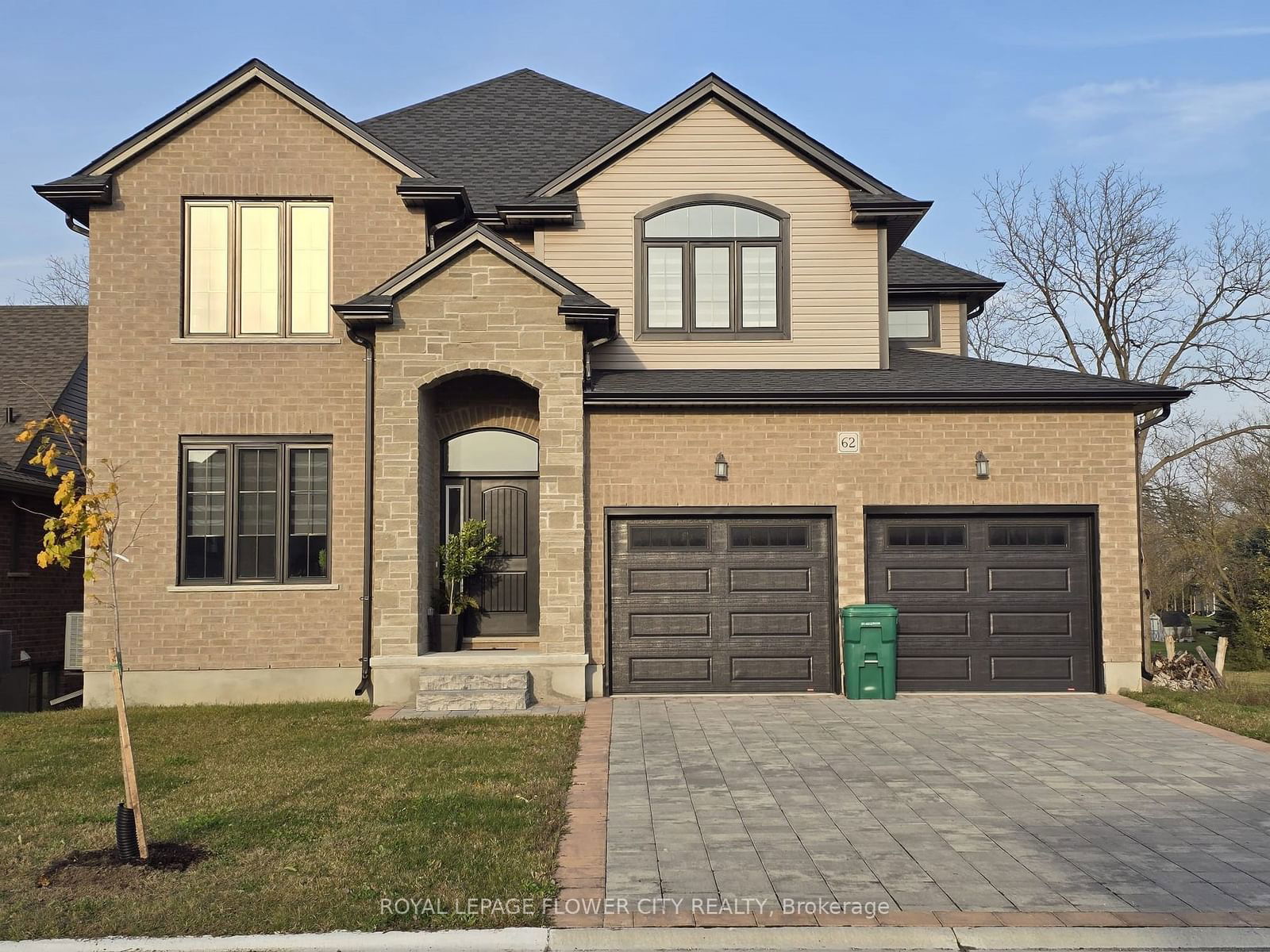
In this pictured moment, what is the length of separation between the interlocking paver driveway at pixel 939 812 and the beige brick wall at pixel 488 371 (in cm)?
244

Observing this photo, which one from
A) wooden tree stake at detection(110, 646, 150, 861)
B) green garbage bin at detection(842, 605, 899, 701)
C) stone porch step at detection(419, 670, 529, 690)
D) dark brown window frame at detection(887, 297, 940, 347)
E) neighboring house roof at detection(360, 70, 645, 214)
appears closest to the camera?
wooden tree stake at detection(110, 646, 150, 861)

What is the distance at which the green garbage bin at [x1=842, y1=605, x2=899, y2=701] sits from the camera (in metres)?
13.6

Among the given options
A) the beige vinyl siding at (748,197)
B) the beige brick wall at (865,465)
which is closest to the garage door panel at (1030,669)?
the beige brick wall at (865,465)

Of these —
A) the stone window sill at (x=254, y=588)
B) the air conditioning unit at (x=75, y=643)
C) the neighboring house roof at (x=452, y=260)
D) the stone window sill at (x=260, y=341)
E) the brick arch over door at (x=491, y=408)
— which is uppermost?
the neighboring house roof at (x=452, y=260)

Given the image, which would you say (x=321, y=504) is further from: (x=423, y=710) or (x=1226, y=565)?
(x=1226, y=565)

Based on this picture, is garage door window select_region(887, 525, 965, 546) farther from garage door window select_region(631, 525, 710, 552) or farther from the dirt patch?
the dirt patch

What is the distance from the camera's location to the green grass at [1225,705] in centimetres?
1165

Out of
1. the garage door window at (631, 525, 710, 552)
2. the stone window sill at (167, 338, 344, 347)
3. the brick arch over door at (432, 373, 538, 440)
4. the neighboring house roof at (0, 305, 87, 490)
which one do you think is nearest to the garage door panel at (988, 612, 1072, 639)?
the garage door window at (631, 525, 710, 552)

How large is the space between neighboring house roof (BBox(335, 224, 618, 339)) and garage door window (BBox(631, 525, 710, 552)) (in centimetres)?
278

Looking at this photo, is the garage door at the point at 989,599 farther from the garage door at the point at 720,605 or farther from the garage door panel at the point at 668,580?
the garage door panel at the point at 668,580

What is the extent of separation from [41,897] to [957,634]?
11.2 meters

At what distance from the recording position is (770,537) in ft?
47.1

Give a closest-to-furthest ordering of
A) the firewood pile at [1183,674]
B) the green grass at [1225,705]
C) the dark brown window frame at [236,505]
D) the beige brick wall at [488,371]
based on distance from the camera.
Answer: the green grass at [1225,705] < the beige brick wall at [488,371] < the dark brown window frame at [236,505] < the firewood pile at [1183,674]

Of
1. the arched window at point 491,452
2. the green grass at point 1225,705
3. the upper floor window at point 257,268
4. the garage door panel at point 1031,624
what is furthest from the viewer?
the arched window at point 491,452
